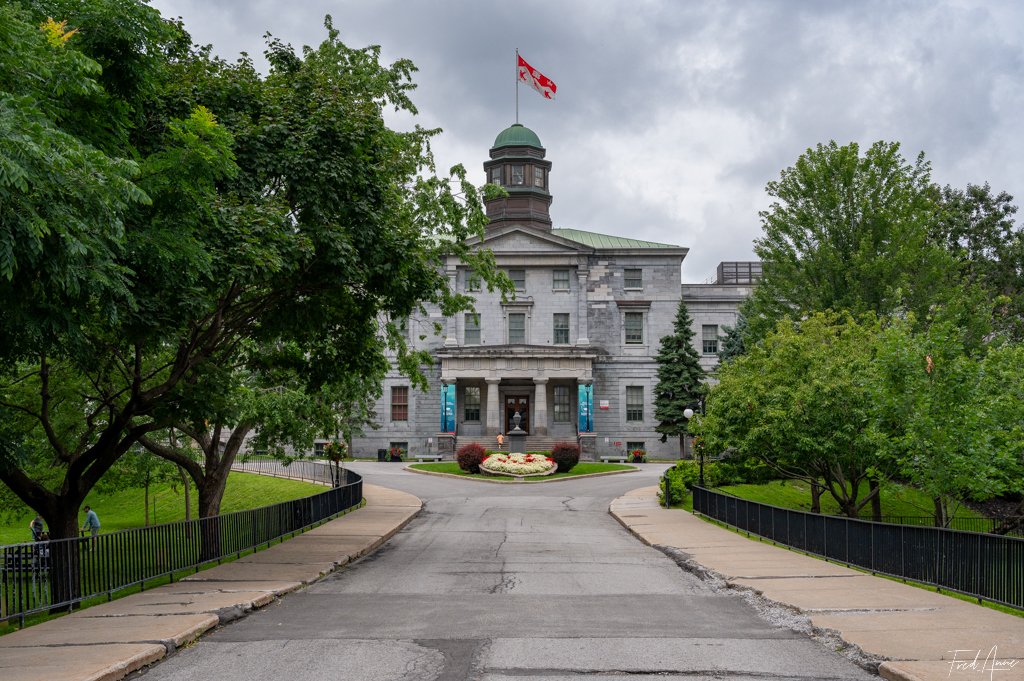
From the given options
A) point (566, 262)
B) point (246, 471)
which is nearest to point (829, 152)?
point (566, 262)

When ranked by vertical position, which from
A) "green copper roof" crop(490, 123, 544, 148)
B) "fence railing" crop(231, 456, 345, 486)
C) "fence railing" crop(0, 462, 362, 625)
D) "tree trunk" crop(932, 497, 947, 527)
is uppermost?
"green copper roof" crop(490, 123, 544, 148)

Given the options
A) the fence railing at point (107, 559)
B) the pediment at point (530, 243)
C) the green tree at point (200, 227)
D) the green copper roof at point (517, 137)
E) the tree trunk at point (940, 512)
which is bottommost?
the tree trunk at point (940, 512)

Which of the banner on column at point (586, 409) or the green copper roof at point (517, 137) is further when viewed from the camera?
the green copper roof at point (517, 137)

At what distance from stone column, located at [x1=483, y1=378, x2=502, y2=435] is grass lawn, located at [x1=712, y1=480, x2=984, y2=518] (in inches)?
951

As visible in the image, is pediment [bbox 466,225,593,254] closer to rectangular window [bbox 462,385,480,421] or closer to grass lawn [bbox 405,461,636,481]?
rectangular window [bbox 462,385,480,421]

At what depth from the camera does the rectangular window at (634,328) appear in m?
65.6

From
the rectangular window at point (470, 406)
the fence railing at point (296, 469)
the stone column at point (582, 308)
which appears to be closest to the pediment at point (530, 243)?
the stone column at point (582, 308)

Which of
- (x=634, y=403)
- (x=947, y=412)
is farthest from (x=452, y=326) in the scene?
(x=947, y=412)

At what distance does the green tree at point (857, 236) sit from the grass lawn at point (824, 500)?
24.7 feet

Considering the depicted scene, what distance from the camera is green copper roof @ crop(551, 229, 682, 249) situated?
67.9m

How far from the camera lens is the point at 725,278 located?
Answer: 7969cm

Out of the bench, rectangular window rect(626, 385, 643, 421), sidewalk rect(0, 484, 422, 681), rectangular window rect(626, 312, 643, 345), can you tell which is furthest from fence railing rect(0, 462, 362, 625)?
rectangular window rect(626, 312, 643, 345)

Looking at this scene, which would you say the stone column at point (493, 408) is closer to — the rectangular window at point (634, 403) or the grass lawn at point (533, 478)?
the grass lawn at point (533, 478)

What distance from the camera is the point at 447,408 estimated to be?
62.2 metres
